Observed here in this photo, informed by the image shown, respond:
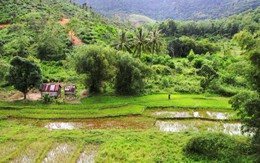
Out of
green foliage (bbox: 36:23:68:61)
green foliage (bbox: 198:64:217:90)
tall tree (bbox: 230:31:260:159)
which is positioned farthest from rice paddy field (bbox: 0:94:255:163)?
green foliage (bbox: 36:23:68:61)

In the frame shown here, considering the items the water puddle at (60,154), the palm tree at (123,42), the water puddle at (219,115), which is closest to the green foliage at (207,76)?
the water puddle at (219,115)

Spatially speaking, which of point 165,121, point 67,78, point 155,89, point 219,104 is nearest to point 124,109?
point 165,121

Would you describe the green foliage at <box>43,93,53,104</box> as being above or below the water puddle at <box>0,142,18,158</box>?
above

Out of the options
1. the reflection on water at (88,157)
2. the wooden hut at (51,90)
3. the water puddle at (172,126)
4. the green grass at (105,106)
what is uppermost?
the wooden hut at (51,90)

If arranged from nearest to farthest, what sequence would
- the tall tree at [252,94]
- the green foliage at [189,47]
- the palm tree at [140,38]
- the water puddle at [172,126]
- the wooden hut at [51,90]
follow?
the tall tree at [252,94]
the water puddle at [172,126]
the wooden hut at [51,90]
the palm tree at [140,38]
the green foliage at [189,47]

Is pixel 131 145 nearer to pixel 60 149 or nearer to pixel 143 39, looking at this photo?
pixel 60 149

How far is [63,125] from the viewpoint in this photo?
901 inches

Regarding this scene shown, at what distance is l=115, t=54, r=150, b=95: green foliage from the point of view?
3066cm

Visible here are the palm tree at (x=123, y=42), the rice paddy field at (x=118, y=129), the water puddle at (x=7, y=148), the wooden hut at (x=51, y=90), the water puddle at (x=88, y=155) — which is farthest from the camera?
the palm tree at (x=123, y=42)

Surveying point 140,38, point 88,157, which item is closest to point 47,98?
point 88,157

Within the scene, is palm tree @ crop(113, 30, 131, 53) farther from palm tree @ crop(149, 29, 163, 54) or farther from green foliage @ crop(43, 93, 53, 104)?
green foliage @ crop(43, 93, 53, 104)

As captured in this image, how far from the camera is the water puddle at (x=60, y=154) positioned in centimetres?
1698

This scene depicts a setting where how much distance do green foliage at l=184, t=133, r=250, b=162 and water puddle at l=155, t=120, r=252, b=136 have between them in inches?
171

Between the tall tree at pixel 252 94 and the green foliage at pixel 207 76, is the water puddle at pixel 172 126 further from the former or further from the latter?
the green foliage at pixel 207 76
